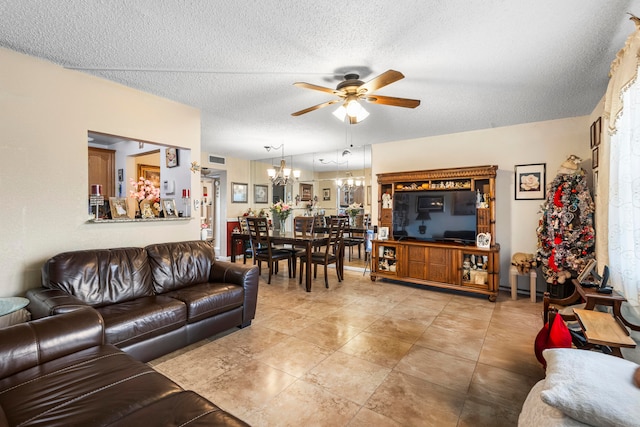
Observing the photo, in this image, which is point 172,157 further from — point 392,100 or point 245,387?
point 245,387

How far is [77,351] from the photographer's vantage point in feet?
5.25

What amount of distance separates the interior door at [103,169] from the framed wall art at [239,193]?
8.54 feet

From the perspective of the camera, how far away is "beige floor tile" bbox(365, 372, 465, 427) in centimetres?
174

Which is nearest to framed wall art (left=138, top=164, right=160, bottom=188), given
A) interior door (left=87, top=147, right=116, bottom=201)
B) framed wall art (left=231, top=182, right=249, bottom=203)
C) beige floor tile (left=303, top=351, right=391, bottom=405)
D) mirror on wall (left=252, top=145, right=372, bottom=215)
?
interior door (left=87, top=147, right=116, bottom=201)

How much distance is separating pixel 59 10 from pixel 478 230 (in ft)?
16.4

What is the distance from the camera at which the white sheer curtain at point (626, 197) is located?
2018 mm

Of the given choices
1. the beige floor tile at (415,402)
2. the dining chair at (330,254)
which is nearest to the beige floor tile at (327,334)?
the beige floor tile at (415,402)

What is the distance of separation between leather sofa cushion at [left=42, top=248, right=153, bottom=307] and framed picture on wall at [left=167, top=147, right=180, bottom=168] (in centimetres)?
149

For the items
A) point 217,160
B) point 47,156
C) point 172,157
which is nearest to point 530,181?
point 172,157

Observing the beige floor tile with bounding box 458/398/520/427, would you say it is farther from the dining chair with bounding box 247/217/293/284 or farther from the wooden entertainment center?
the dining chair with bounding box 247/217/293/284

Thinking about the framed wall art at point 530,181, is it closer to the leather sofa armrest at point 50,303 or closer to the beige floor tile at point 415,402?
the beige floor tile at point 415,402

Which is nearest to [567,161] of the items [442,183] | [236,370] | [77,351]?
[442,183]

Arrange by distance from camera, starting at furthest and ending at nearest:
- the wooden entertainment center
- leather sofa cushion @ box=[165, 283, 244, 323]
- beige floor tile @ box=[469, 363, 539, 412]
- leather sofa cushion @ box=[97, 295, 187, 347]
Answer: the wooden entertainment center
leather sofa cushion @ box=[165, 283, 244, 323]
leather sofa cushion @ box=[97, 295, 187, 347]
beige floor tile @ box=[469, 363, 539, 412]

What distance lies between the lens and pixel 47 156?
2568 mm
